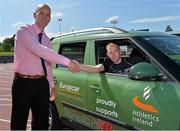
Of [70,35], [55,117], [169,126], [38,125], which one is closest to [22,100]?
[38,125]

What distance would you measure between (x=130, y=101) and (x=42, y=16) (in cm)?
→ 139

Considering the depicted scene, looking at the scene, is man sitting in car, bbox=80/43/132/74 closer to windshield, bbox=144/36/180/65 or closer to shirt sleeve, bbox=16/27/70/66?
windshield, bbox=144/36/180/65

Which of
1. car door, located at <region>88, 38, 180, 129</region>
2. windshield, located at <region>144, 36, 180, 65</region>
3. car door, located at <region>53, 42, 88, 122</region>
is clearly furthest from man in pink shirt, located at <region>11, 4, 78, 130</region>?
windshield, located at <region>144, 36, 180, 65</region>

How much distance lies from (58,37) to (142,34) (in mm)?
2180

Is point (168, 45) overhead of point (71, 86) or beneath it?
overhead

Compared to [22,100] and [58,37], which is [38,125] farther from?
[58,37]

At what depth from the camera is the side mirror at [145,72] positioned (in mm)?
4105

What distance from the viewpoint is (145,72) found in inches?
162

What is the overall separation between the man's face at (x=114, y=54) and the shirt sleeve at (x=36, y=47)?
143cm

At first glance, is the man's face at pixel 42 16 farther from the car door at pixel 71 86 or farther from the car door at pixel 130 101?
the car door at pixel 71 86

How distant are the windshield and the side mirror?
15.0 inches

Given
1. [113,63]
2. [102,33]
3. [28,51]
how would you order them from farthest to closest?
[102,33]
[113,63]
[28,51]

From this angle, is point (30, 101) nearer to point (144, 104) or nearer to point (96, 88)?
point (96, 88)

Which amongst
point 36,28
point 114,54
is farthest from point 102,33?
point 36,28
